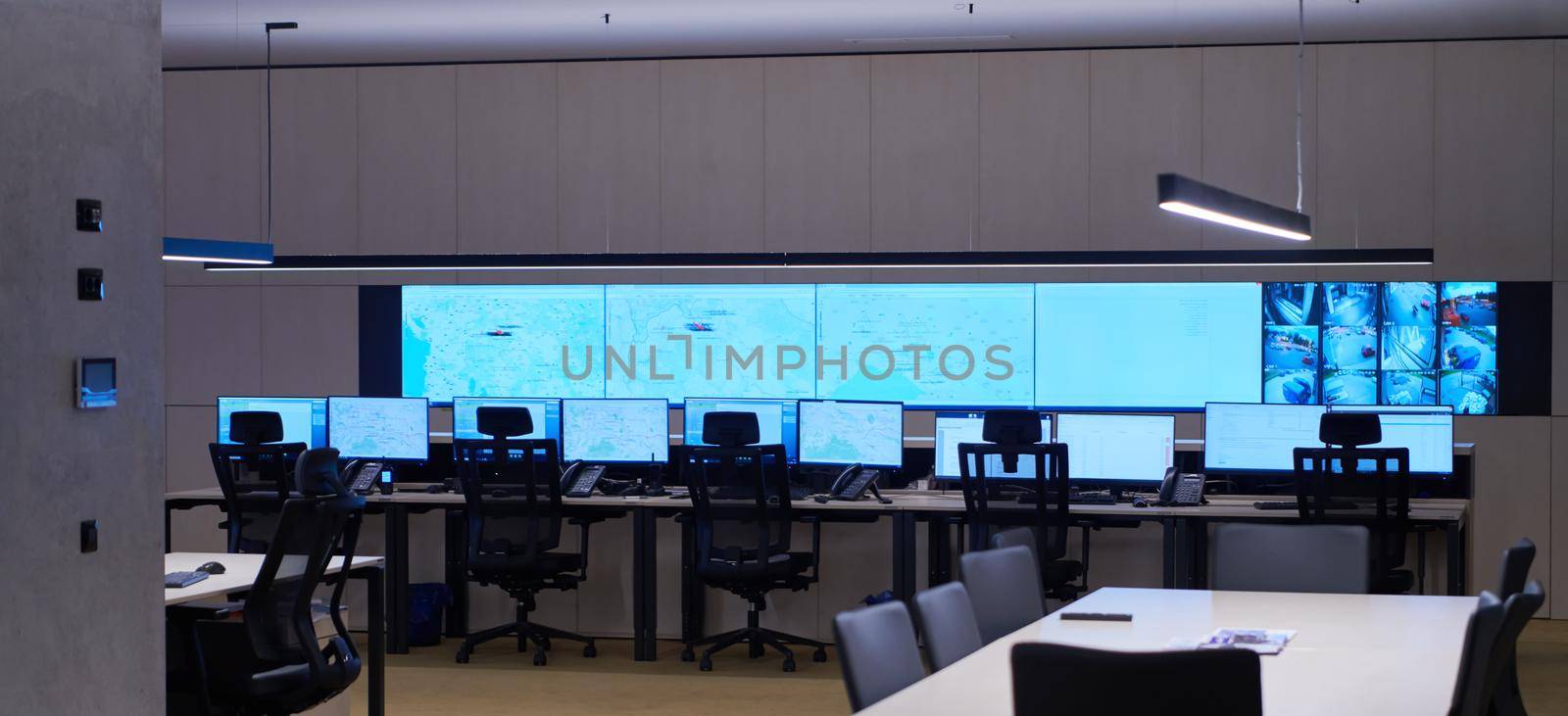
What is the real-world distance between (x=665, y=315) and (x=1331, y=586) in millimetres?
5558

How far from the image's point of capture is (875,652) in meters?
3.51

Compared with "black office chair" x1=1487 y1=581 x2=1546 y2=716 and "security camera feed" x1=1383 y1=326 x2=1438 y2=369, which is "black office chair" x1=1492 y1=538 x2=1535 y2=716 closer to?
"black office chair" x1=1487 y1=581 x2=1546 y2=716

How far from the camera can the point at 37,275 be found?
4.24 meters

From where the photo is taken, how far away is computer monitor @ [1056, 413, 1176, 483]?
7.87m

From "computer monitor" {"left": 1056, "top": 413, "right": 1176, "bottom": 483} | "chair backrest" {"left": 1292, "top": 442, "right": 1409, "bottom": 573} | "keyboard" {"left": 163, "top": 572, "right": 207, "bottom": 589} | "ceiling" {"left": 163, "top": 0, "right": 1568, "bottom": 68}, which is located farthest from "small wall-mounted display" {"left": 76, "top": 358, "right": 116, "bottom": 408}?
"chair backrest" {"left": 1292, "top": 442, "right": 1409, "bottom": 573}

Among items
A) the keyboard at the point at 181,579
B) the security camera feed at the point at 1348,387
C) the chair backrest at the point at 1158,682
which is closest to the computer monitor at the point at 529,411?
the keyboard at the point at 181,579

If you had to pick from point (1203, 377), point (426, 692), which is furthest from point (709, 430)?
point (1203, 377)

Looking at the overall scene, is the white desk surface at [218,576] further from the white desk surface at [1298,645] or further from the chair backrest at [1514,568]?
the chair backrest at [1514,568]

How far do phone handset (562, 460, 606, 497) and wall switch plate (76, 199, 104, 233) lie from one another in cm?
402

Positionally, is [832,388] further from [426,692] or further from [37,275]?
[37,275]

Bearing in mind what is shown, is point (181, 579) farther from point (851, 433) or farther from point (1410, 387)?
point (1410, 387)

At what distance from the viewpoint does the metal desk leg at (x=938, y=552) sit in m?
7.94

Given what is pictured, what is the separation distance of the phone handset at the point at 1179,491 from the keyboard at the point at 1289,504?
0.94 feet

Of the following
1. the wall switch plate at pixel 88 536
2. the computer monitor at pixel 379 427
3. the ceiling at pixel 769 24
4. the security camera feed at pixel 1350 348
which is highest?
the ceiling at pixel 769 24
